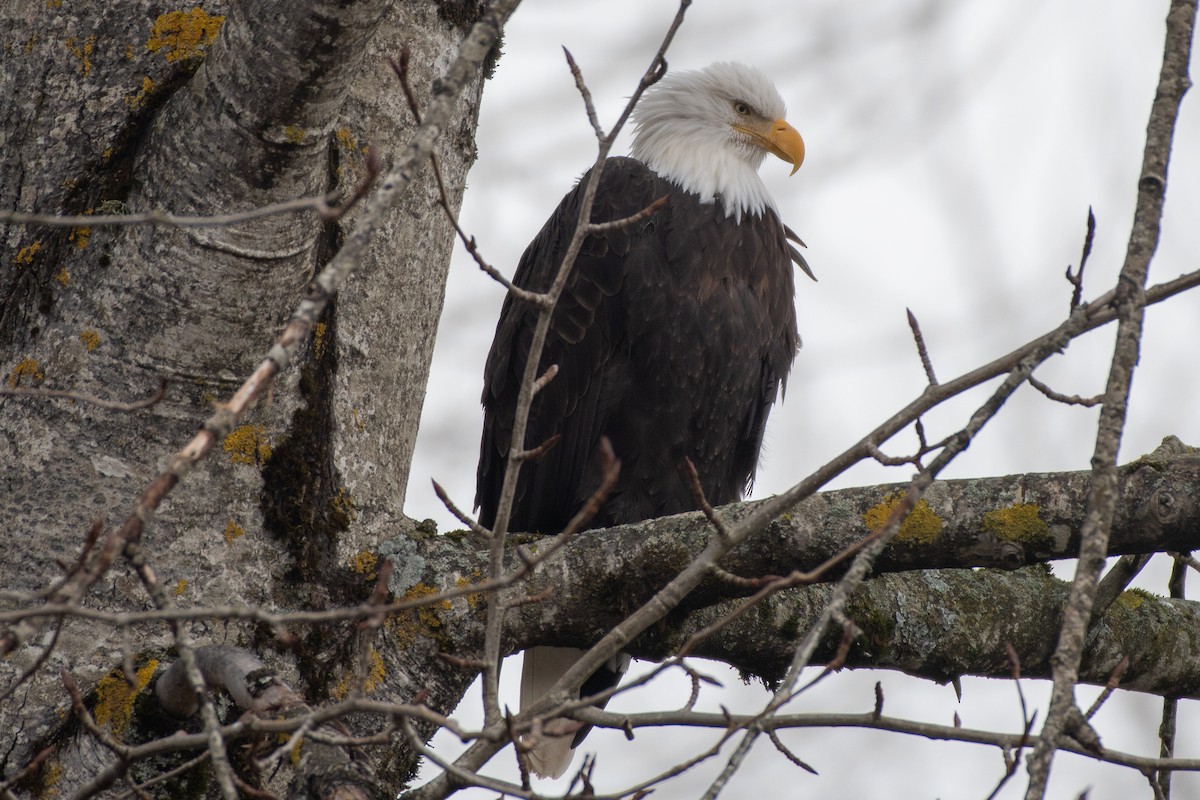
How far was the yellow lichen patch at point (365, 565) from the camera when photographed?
233 cm

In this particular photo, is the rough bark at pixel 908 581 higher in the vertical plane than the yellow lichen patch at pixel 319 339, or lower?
lower

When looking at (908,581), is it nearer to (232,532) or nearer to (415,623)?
(415,623)

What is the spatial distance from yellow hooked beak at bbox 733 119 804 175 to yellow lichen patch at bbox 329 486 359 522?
2.46m

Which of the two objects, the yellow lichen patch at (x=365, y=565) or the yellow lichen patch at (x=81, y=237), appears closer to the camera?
the yellow lichen patch at (x=81, y=237)

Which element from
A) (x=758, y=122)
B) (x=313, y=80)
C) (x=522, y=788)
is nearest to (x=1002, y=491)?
(x=522, y=788)

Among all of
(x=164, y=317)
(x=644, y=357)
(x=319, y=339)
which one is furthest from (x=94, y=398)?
(x=644, y=357)

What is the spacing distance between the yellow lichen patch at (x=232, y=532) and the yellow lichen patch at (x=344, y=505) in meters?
0.18

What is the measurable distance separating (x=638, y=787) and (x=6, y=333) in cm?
133

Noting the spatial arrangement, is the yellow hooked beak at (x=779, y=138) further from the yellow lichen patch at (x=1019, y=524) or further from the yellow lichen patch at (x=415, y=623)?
the yellow lichen patch at (x=415, y=623)

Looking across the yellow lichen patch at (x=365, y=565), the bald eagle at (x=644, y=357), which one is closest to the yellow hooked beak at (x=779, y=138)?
the bald eagle at (x=644, y=357)

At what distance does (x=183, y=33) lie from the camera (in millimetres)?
2281

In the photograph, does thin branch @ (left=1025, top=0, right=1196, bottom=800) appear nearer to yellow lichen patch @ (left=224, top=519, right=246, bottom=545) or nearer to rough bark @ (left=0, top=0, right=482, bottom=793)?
rough bark @ (left=0, top=0, right=482, bottom=793)

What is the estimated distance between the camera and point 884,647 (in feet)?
8.45

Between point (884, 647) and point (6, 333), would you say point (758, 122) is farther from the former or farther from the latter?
point (6, 333)
